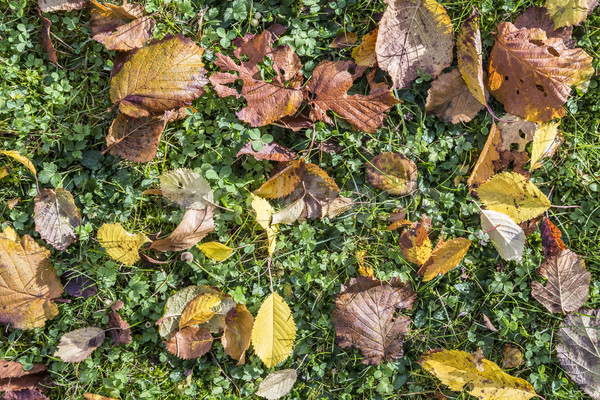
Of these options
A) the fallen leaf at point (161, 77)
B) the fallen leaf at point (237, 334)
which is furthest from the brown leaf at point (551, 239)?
the fallen leaf at point (161, 77)

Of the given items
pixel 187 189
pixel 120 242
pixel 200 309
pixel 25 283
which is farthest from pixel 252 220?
pixel 25 283

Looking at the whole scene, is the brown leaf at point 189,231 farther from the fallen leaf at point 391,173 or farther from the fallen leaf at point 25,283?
the fallen leaf at point 391,173

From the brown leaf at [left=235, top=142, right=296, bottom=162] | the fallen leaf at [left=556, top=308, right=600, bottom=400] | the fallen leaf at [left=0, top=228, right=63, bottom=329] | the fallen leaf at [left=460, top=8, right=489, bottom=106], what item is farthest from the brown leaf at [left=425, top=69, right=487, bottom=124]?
the fallen leaf at [left=0, top=228, right=63, bottom=329]

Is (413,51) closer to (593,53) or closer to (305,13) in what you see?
(305,13)

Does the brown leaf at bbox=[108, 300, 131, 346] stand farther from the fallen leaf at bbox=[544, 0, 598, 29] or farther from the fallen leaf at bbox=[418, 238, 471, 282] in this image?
the fallen leaf at bbox=[544, 0, 598, 29]

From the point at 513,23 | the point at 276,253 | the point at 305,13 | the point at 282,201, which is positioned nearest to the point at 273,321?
the point at 276,253
